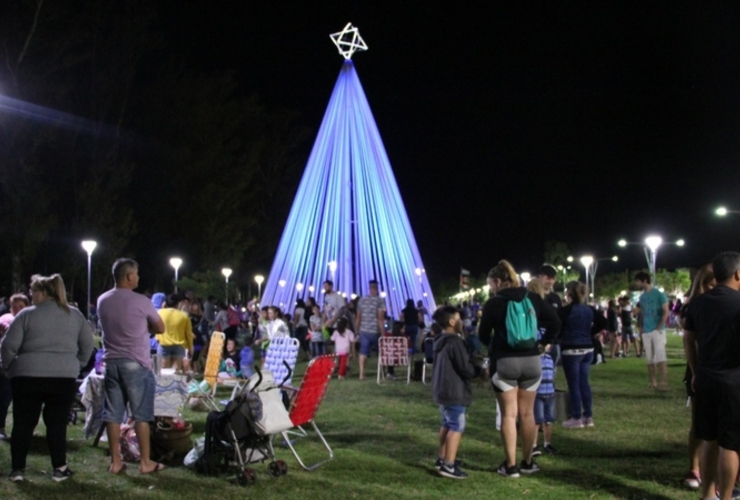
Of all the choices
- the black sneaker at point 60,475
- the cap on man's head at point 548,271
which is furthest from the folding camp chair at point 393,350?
the black sneaker at point 60,475

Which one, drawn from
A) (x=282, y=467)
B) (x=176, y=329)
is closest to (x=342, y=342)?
(x=176, y=329)

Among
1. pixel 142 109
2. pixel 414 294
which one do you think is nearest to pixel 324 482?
pixel 414 294

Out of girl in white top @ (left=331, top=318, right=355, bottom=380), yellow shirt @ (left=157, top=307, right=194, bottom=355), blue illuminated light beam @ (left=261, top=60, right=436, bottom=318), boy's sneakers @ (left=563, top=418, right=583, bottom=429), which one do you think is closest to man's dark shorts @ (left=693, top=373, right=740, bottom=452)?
boy's sneakers @ (left=563, top=418, right=583, bottom=429)

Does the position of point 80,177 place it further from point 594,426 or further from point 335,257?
point 594,426

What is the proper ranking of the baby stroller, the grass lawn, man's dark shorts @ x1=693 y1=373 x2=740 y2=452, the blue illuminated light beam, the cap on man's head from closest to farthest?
man's dark shorts @ x1=693 y1=373 x2=740 y2=452 → the grass lawn → the baby stroller → the cap on man's head → the blue illuminated light beam

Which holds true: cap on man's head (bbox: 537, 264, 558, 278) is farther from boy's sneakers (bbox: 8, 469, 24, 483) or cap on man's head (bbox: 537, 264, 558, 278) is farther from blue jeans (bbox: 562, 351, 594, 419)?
boy's sneakers (bbox: 8, 469, 24, 483)

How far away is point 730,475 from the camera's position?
4836 mm

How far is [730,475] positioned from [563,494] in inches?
52.5

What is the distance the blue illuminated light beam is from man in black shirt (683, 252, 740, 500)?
16495mm

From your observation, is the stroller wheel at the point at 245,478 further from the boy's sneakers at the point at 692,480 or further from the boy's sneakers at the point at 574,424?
the boy's sneakers at the point at 574,424

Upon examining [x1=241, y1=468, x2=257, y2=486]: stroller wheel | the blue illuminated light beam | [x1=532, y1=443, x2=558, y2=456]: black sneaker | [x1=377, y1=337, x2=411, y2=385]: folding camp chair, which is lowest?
[x1=241, y1=468, x2=257, y2=486]: stroller wheel

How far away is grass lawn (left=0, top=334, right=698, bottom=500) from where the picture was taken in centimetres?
595

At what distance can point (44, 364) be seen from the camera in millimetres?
6270

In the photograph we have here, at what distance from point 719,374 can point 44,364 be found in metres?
4.81
